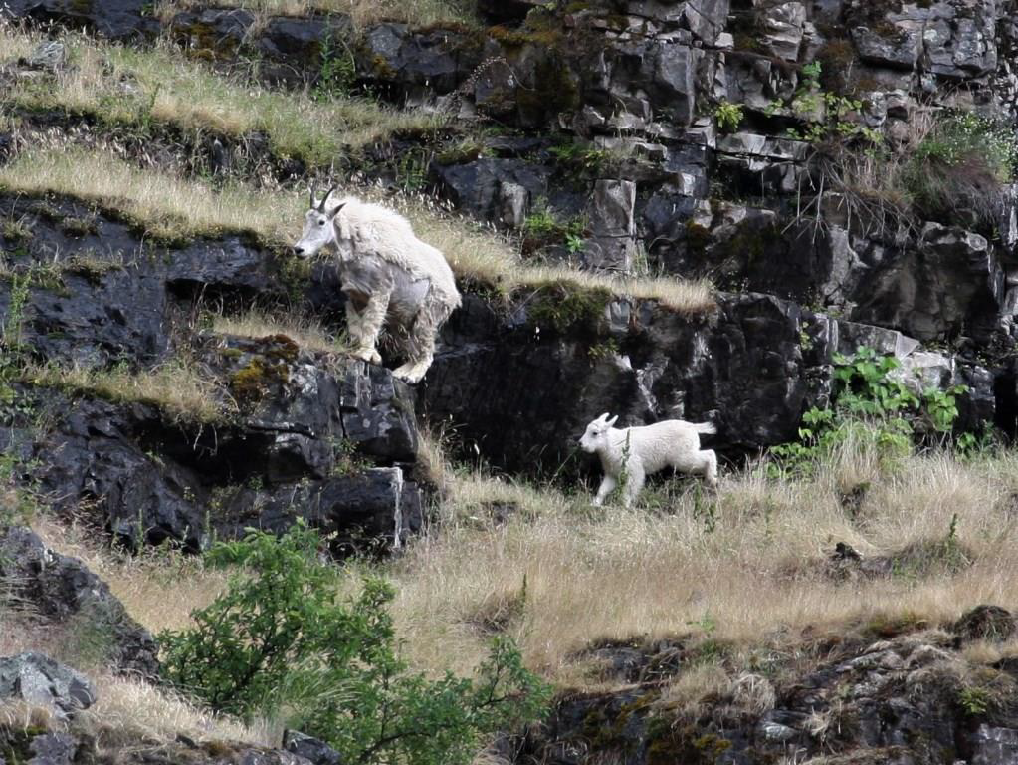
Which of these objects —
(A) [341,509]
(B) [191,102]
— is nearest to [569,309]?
(A) [341,509]

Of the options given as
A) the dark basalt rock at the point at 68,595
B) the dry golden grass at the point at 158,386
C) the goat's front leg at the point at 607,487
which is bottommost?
the goat's front leg at the point at 607,487

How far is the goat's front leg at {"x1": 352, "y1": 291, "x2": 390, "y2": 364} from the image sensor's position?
13.6m

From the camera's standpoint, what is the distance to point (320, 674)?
8.00 metres

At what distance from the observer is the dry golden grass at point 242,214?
14047 millimetres

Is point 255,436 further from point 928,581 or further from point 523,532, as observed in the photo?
point 928,581

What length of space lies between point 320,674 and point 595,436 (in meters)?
6.83

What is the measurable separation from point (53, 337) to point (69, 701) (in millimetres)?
6658

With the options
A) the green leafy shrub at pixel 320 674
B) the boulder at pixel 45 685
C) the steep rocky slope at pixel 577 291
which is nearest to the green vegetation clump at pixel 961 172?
the steep rocky slope at pixel 577 291

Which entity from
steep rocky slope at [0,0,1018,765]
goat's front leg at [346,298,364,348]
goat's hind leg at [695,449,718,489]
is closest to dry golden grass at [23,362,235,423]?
steep rocky slope at [0,0,1018,765]

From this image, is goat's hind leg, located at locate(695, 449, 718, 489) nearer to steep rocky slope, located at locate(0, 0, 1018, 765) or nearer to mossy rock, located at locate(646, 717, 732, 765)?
steep rocky slope, located at locate(0, 0, 1018, 765)

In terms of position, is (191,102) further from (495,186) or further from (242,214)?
(495,186)

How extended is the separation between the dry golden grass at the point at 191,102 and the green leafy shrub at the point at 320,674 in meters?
9.68

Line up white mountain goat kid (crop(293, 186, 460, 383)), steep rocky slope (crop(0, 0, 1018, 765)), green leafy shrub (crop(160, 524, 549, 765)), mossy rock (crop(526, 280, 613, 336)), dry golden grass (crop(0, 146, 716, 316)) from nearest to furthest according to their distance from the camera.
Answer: green leafy shrub (crop(160, 524, 549, 765)) → steep rocky slope (crop(0, 0, 1018, 765)) → white mountain goat kid (crop(293, 186, 460, 383)) → dry golden grass (crop(0, 146, 716, 316)) → mossy rock (crop(526, 280, 613, 336))

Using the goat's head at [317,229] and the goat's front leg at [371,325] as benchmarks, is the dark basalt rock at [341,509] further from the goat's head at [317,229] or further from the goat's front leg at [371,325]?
the goat's head at [317,229]
